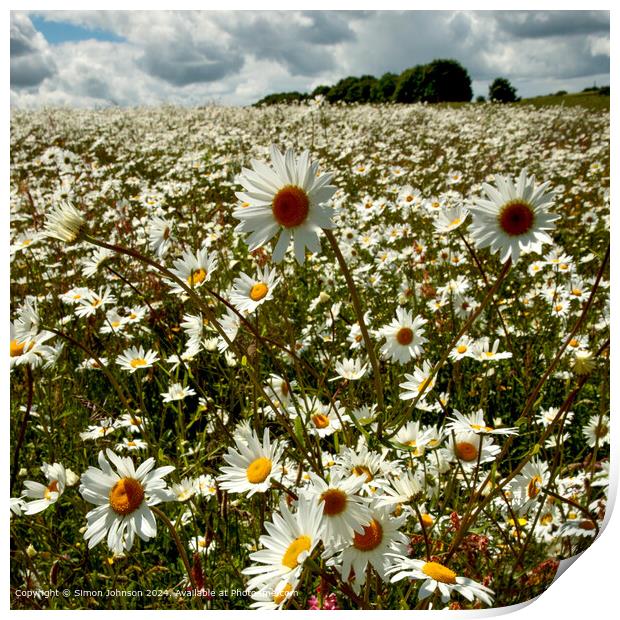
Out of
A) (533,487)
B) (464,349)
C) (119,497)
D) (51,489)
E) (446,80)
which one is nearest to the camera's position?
(119,497)

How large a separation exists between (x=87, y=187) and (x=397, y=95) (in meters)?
1.65

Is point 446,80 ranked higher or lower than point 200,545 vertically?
higher

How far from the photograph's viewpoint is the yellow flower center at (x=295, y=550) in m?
0.54

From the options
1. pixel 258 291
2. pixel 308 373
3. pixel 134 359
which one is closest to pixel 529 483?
pixel 258 291

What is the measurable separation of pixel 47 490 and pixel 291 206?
73cm

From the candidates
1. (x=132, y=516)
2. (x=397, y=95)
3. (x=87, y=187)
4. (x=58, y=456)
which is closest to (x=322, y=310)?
(x=397, y=95)

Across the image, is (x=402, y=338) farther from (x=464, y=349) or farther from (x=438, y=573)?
(x=438, y=573)

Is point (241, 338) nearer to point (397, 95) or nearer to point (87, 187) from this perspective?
point (397, 95)

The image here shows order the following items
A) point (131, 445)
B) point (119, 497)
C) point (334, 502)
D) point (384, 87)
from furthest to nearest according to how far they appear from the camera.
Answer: point (384, 87)
point (131, 445)
point (119, 497)
point (334, 502)

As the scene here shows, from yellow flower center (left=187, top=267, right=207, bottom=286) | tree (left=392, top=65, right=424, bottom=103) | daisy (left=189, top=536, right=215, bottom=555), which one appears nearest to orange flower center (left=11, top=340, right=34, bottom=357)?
yellow flower center (left=187, top=267, right=207, bottom=286)

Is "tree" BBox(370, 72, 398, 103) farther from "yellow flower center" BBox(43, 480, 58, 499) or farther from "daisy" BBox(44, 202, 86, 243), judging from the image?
"yellow flower center" BBox(43, 480, 58, 499)

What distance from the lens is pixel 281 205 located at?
56cm

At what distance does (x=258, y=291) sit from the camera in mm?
956
